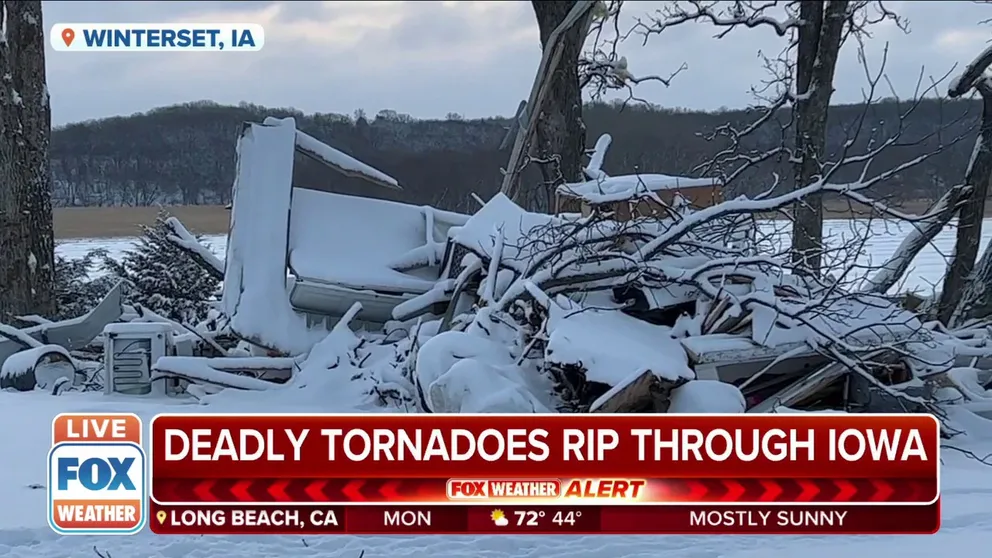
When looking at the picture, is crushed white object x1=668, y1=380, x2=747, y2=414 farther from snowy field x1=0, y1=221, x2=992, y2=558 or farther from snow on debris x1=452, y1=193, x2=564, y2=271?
snow on debris x1=452, y1=193, x2=564, y2=271

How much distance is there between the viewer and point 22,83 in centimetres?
723

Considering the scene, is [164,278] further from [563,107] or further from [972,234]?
[972,234]

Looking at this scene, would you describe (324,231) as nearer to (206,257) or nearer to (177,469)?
(206,257)

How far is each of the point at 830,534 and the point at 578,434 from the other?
659 millimetres

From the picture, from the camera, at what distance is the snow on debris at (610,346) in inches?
128

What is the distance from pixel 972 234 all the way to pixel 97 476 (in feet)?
20.4

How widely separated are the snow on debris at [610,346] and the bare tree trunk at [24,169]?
5.23 meters

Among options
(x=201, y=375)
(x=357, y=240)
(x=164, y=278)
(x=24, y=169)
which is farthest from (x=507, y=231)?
(x=164, y=278)

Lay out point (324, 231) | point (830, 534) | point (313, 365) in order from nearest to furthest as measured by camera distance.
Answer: point (830, 534)
point (313, 365)
point (324, 231)

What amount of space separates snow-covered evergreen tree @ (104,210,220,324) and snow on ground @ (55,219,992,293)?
0.18 m

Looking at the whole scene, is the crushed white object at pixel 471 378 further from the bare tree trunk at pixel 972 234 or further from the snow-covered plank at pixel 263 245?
the bare tree trunk at pixel 972 234

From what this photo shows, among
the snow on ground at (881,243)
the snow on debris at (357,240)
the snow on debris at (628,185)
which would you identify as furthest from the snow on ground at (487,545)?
the snow on debris at (357,240)

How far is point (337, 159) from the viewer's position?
17.6 feet

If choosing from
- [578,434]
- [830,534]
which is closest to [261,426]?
[578,434]
